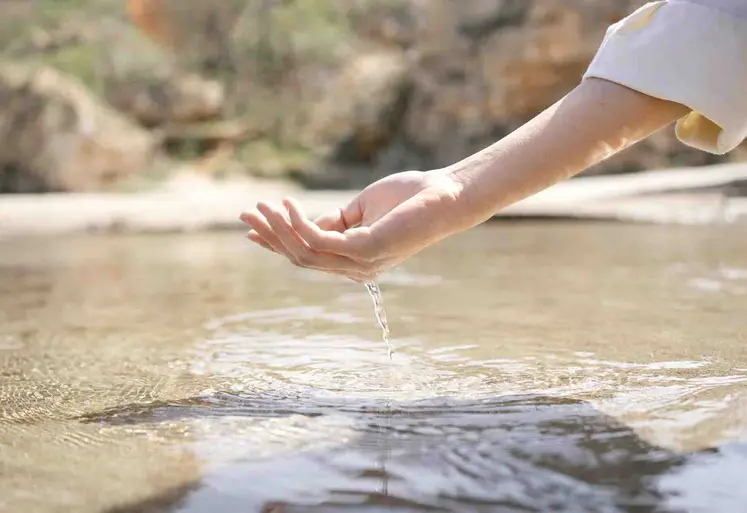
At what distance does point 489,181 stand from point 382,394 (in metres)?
0.42

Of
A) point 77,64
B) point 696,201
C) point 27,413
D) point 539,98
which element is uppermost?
point 77,64

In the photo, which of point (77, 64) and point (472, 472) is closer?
point (472, 472)

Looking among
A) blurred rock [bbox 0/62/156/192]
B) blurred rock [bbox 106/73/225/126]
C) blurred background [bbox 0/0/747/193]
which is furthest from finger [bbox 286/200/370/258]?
blurred rock [bbox 106/73/225/126]

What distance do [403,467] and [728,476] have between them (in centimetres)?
38

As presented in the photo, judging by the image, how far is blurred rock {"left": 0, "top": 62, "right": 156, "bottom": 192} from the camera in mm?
8758

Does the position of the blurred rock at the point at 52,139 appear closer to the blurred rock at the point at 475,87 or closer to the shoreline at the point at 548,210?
the blurred rock at the point at 475,87

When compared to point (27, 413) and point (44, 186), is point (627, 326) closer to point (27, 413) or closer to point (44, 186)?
point (27, 413)

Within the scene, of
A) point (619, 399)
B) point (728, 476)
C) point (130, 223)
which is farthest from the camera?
point (130, 223)

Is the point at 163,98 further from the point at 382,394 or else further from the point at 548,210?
the point at 382,394

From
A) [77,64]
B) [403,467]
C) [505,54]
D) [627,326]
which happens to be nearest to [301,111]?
[77,64]

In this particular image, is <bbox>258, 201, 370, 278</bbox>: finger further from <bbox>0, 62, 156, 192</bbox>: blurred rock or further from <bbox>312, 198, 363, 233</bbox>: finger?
<bbox>0, 62, 156, 192</bbox>: blurred rock

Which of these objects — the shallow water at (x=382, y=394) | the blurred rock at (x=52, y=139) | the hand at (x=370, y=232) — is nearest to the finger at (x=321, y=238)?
the hand at (x=370, y=232)

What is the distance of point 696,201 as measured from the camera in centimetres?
543

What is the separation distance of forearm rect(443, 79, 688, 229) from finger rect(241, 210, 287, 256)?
0.28 m
